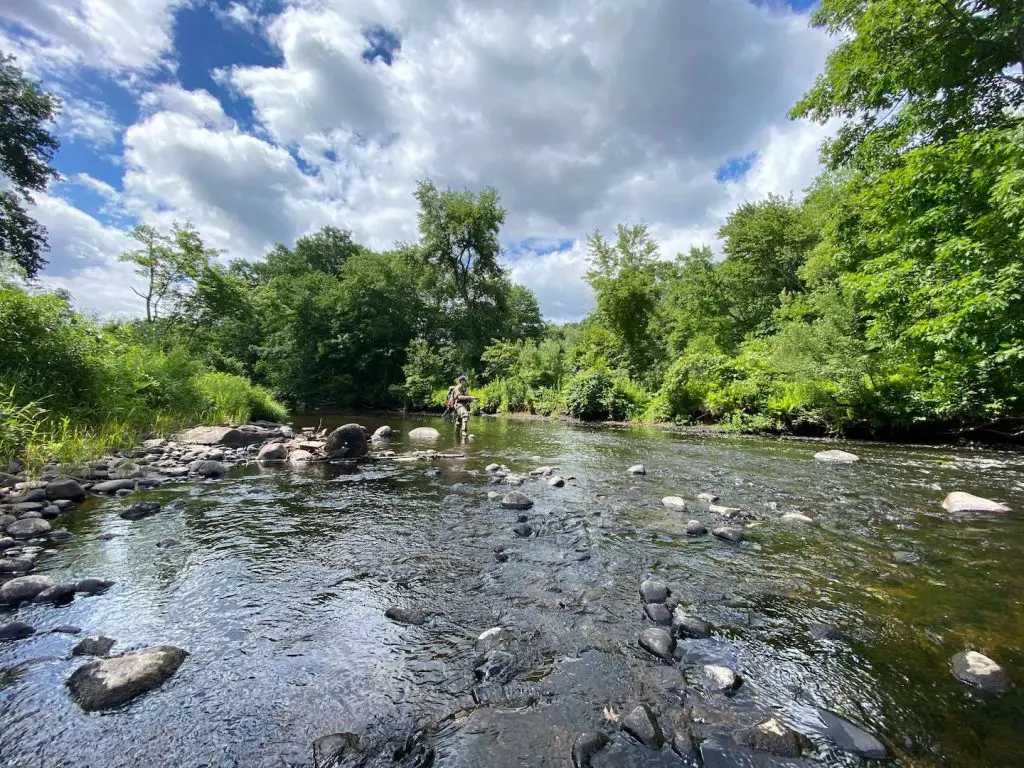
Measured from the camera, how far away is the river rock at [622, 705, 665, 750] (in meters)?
2.44

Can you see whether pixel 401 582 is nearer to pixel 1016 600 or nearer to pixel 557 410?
pixel 1016 600

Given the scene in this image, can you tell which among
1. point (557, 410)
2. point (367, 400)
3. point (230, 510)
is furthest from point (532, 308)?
point (230, 510)

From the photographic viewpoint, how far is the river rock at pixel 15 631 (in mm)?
3334

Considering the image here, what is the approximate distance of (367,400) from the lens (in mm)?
42156

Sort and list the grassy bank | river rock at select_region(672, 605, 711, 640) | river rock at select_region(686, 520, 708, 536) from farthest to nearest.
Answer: the grassy bank → river rock at select_region(686, 520, 708, 536) → river rock at select_region(672, 605, 711, 640)

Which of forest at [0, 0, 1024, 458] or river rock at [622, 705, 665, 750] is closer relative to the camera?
river rock at [622, 705, 665, 750]

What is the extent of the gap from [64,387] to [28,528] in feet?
21.6

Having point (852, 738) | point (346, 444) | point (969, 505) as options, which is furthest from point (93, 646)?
point (969, 505)

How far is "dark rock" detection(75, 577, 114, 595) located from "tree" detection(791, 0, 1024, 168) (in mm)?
20350

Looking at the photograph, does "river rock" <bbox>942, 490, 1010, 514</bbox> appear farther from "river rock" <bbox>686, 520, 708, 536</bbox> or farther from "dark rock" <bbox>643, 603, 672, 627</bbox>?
"dark rock" <bbox>643, 603, 672, 627</bbox>

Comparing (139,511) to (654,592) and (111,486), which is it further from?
(654,592)

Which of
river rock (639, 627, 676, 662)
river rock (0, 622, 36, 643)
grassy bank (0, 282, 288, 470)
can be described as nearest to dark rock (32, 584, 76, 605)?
river rock (0, 622, 36, 643)

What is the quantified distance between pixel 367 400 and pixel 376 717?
1642 inches

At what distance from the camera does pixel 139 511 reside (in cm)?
658
